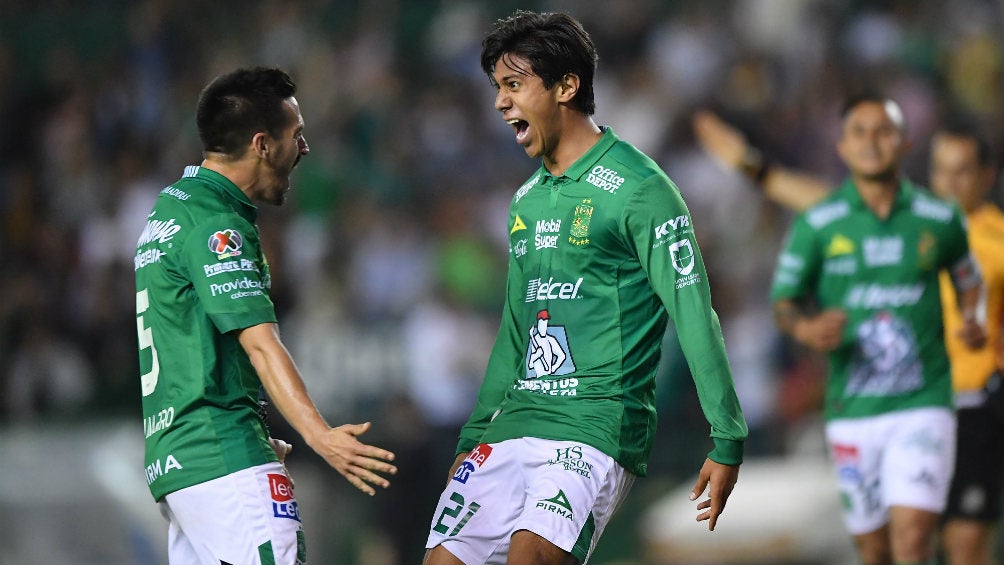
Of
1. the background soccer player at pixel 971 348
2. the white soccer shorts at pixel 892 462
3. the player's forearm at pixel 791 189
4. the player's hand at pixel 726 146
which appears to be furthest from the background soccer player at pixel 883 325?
the player's hand at pixel 726 146

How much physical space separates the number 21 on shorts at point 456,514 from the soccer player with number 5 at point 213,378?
1.62ft

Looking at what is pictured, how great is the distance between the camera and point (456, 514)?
548 cm

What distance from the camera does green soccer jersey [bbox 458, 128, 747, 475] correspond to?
5.25m

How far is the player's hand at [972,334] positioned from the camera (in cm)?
786

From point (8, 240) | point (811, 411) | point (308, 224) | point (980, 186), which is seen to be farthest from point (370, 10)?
point (980, 186)

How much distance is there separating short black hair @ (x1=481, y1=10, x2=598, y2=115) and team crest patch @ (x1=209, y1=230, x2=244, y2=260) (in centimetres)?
118

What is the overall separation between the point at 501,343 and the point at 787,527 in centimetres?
573

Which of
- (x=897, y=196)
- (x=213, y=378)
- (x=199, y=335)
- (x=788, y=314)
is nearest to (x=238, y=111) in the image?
(x=199, y=335)

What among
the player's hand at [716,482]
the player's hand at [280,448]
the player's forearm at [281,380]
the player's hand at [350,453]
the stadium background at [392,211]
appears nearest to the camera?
the player's hand at [350,453]

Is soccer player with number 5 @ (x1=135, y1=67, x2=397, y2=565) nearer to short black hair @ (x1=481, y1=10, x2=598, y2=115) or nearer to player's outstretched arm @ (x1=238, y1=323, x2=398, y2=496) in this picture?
player's outstretched arm @ (x1=238, y1=323, x2=398, y2=496)

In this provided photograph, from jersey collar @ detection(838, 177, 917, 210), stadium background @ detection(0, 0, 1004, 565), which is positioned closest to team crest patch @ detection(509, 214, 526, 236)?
jersey collar @ detection(838, 177, 917, 210)

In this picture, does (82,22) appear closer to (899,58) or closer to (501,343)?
(899,58)

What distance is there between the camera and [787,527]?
1098 cm

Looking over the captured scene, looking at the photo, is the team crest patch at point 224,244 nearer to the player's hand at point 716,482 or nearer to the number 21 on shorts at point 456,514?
the number 21 on shorts at point 456,514
